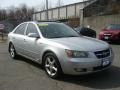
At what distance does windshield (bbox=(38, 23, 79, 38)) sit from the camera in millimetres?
7469

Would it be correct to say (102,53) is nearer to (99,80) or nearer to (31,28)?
(99,80)

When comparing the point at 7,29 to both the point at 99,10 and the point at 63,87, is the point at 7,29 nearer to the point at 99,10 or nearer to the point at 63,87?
the point at 99,10

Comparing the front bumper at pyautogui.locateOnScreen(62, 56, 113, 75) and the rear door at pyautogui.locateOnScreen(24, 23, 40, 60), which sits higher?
the rear door at pyautogui.locateOnScreen(24, 23, 40, 60)

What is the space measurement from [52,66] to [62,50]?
65cm

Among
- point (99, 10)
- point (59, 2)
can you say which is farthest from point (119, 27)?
point (59, 2)

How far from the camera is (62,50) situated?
6.30m

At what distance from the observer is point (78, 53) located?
6.12 meters

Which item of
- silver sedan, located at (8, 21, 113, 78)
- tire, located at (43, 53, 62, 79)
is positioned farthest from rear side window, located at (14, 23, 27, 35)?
tire, located at (43, 53, 62, 79)

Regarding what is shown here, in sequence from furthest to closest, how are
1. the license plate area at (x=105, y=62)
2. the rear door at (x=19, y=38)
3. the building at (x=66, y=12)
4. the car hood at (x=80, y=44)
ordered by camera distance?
1. the building at (x=66, y=12)
2. the rear door at (x=19, y=38)
3. the license plate area at (x=105, y=62)
4. the car hood at (x=80, y=44)

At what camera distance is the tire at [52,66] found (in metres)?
6.44

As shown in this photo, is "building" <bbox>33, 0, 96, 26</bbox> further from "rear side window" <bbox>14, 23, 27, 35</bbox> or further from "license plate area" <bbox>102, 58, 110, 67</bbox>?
"license plate area" <bbox>102, 58, 110, 67</bbox>

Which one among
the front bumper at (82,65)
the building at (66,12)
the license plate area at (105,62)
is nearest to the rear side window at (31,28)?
the front bumper at (82,65)

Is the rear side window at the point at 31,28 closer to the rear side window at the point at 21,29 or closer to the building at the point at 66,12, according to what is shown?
the rear side window at the point at 21,29

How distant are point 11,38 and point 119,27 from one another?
10436 mm
